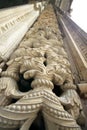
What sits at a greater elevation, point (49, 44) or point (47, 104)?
point (47, 104)

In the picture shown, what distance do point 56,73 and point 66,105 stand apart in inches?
7.5

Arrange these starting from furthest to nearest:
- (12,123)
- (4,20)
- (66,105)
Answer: (4,20) < (66,105) < (12,123)

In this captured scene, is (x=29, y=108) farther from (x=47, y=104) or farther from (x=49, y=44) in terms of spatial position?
(x=49, y=44)

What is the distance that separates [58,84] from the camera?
37.0 inches

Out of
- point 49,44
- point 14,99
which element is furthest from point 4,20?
point 14,99

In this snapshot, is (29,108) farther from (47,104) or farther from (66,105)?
(66,105)

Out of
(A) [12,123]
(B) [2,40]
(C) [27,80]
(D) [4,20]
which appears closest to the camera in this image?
(A) [12,123]

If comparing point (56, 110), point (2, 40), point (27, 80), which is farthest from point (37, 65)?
point (2, 40)

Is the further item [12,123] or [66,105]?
[66,105]

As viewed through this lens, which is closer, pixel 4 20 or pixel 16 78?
pixel 16 78

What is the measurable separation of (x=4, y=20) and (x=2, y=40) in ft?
1.28

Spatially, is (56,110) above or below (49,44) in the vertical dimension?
above

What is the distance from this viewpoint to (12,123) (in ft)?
2.17

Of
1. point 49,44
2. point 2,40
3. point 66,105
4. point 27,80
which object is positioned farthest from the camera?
point 49,44
